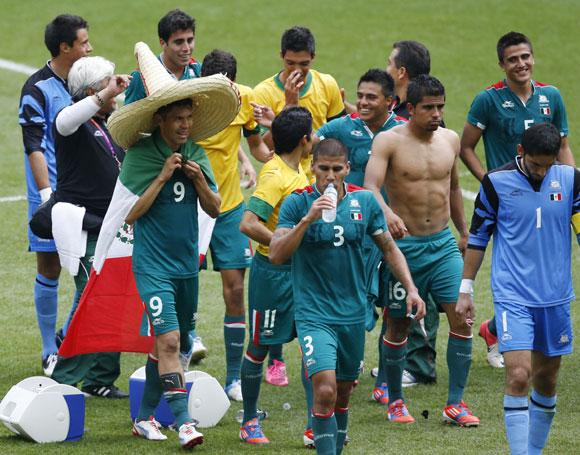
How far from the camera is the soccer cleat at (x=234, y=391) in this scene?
9.69 m

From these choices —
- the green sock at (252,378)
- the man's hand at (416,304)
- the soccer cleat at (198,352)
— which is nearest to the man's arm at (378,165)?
the man's hand at (416,304)

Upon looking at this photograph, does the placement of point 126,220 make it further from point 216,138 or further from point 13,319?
point 13,319

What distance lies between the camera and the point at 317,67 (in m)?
22.1

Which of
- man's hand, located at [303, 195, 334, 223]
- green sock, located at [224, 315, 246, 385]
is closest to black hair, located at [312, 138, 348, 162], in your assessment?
man's hand, located at [303, 195, 334, 223]

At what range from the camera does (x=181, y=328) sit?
866 cm

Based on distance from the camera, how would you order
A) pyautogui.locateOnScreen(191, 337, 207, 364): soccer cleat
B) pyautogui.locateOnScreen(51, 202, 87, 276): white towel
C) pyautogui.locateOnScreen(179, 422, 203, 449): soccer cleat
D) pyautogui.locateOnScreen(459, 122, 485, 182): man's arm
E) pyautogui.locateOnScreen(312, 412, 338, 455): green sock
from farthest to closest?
pyautogui.locateOnScreen(191, 337, 207, 364): soccer cleat
pyautogui.locateOnScreen(459, 122, 485, 182): man's arm
pyautogui.locateOnScreen(51, 202, 87, 276): white towel
pyautogui.locateOnScreen(179, 422, 203, 449): soccer cleat
pyautogui.locateOnScreen(312, 412, 338, 455): green sock

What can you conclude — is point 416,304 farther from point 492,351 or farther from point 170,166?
point 492,351

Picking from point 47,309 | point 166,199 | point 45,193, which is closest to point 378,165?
point 166,199

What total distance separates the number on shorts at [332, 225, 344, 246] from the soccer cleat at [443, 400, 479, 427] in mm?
2011

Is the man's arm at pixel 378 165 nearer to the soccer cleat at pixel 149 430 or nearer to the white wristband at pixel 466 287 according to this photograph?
the white wristband at pixel 466 287

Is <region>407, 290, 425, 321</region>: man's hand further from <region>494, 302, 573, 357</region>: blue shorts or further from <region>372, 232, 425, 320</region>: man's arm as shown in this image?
<region>494, 302, 573, 357</region>: blue shorts

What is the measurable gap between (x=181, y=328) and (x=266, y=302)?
1.92 feet

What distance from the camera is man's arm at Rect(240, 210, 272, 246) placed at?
8.21 meters

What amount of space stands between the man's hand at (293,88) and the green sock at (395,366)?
6.66 ft
